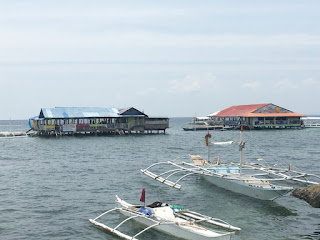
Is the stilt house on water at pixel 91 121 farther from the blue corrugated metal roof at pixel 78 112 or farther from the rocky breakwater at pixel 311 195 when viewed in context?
the rocky breakwater at pixel 311 195

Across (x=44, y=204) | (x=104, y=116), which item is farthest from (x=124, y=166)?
(x=104, y=116)

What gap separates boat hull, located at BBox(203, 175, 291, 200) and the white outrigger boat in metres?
6.36

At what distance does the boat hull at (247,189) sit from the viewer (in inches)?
1054

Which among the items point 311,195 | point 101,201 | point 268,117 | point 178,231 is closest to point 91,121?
point 268,117

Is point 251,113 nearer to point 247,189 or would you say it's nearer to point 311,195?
point 247,189

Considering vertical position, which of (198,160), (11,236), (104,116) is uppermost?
(104,116)

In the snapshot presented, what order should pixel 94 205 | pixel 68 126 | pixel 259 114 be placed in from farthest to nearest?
pixel 259 114 < pixel 68 126 < pixel 94 205

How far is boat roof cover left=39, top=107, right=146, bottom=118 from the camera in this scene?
281 ft

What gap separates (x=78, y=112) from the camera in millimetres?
88125

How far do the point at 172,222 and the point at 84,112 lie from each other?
71.0 metres

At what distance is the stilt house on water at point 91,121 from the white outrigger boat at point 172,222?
6429 centimetres

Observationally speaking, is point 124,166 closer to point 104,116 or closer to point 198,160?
point 198,160

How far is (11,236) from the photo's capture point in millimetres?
21375

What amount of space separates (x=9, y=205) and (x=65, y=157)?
25.8m
